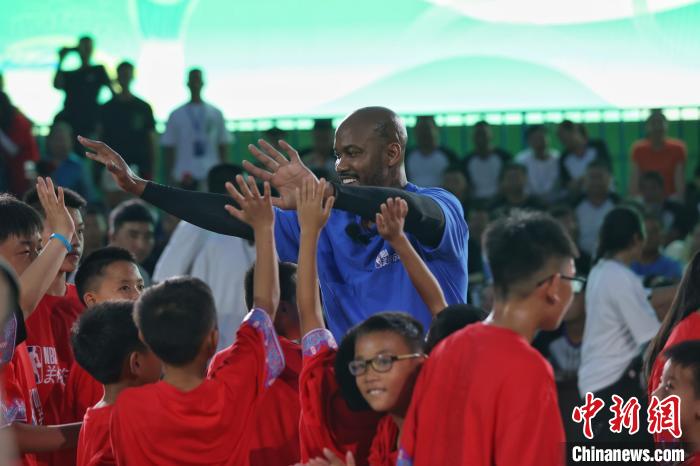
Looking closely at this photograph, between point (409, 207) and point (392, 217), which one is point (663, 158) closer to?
point (409, 207)

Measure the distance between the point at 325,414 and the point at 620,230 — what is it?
3.98m

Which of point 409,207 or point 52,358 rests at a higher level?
point 409,207

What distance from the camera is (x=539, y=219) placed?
3482mm

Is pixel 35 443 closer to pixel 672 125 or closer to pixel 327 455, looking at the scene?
pixel 327 455

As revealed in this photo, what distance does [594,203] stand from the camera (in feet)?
35.5

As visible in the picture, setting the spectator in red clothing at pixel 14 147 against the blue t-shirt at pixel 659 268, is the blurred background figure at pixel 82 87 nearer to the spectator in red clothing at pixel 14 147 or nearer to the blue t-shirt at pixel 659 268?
the spectator in red clothing at pixel 14 147

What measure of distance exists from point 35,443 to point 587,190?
7.35m

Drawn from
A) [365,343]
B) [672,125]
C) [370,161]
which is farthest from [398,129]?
[672,125]

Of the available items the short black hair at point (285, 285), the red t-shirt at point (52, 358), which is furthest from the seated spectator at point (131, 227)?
the short black hair at point (285, 285)

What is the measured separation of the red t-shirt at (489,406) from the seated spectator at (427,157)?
8196 millimetres

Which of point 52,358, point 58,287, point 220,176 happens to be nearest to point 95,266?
point 58,287

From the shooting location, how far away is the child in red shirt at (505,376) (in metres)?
3.23

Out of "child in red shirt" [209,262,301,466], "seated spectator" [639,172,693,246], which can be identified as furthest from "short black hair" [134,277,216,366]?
"seated spectator" [639,172,693,246]

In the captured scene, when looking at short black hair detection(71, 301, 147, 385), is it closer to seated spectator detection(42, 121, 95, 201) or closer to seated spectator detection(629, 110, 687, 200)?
seated spectator detection(42, 121, 95, 201)
